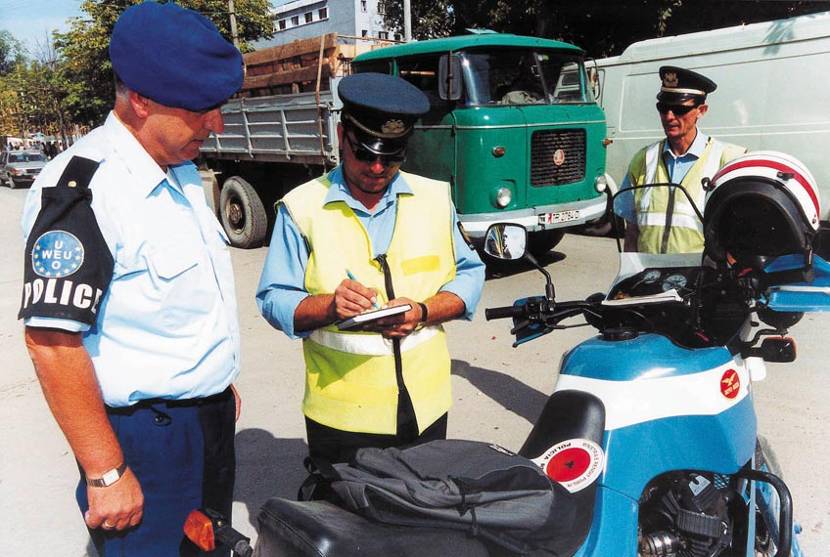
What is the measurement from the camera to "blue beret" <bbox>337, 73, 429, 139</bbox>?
1.63 meters

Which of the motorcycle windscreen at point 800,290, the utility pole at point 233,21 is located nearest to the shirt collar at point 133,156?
the motorcycle windscreen at point 800,290

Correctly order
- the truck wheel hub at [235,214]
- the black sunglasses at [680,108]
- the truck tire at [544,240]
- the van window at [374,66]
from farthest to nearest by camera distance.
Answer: the truck wheel hub at [235,214]
the truck tire at [544,240]
the van window at [374,66]
the black sunglasses at [680,108]

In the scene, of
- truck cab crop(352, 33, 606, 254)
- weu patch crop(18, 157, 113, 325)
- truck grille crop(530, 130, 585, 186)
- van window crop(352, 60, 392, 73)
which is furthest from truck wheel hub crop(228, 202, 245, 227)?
weu patch crop(18, 157, 113, 325)

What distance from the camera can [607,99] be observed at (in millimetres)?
8312

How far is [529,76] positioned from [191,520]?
5.96 metres

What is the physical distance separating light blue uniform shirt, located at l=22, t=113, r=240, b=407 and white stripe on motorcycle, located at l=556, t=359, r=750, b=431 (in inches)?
35.0

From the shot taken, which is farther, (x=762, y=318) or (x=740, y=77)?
(x=740, y=77)

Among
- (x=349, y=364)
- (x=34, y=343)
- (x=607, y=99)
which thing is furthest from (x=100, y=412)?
(x=607, y=99)

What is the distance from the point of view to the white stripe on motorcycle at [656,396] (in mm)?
1471

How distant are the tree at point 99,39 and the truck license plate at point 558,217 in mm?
17323

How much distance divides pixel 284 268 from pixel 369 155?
39 cm

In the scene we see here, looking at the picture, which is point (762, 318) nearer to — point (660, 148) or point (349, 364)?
point (349, 364)

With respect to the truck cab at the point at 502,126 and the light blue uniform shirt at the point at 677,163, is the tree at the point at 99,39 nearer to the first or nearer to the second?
the truck cab at the point at 502,126

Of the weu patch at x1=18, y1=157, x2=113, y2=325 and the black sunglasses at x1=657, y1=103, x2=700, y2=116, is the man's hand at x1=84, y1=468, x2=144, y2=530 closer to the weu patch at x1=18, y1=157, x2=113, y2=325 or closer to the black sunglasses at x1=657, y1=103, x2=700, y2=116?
the weu patch at x1=18, y1=157, x2=113, y2=325
